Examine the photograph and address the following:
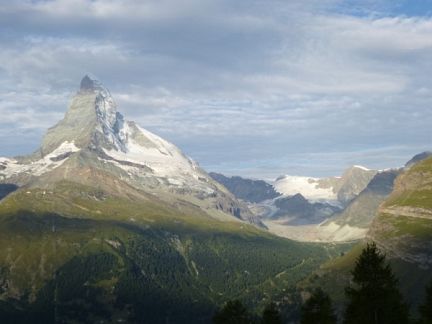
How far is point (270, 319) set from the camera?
117062mm

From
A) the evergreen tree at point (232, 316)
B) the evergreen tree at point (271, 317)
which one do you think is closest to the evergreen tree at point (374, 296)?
the evergreen tree at point (271, 317)

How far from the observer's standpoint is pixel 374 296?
300 ft

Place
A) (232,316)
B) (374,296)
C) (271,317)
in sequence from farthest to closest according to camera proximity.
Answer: (271,317), (232,316), (374,296)

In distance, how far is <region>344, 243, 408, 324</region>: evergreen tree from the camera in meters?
91.2

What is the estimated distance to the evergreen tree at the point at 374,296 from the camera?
91.2 metres

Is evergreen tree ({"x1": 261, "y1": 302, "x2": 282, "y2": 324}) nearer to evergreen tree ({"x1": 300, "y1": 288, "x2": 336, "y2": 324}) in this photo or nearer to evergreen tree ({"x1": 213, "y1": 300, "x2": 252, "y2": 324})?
evergreen tree ({"x1": 213, "y1": 300, "x2": 252, "y2": 324})

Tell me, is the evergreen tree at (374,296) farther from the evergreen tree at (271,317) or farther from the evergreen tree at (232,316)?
the evergreen tree at (232,316)

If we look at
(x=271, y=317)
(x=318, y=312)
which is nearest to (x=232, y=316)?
(x=271, y=317)

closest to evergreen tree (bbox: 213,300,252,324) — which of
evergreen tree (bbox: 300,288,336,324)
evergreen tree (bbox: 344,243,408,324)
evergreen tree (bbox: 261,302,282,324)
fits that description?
evergreen tree (bbox: 261,302,282,324)

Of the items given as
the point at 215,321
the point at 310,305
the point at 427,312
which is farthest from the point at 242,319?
the point at 427,312

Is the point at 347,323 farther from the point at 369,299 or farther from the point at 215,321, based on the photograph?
the point at 215,321

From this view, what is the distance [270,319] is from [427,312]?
2574cm

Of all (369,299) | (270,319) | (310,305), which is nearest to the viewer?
(369,299)

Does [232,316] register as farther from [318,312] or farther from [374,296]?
[374,296]
